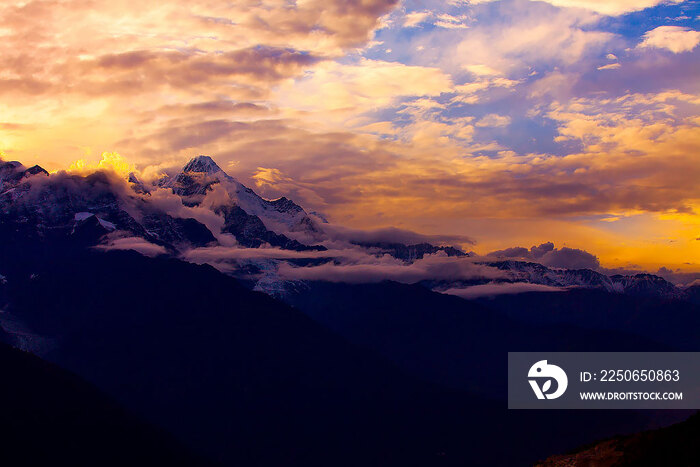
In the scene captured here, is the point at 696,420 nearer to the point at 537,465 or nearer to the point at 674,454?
A: the point at 674,454

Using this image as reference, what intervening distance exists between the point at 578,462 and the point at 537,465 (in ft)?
25.1

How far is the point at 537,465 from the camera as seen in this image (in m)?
134

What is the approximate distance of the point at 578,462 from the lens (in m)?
129

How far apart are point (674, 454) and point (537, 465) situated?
22913mm

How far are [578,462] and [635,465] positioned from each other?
33.6ft

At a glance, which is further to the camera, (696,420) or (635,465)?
(696,420)

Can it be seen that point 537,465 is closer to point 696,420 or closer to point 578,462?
point 578,462

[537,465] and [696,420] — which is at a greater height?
[696,420]

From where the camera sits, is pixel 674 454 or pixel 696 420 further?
pixel 696 420

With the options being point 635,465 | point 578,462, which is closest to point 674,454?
point 635,465

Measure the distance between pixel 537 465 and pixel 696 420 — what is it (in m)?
26.9

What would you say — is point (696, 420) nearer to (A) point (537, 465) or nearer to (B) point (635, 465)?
(B) point (635, 465)

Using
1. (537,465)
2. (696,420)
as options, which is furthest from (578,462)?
(696,420)

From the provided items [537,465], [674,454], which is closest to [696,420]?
[674,454]
